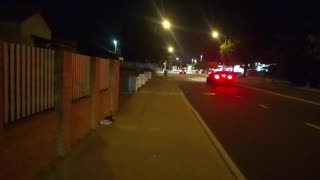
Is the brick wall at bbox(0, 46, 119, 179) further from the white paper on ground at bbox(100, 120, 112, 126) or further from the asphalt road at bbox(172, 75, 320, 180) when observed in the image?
the asphalt road at bbox(172, 75, 320, 180)

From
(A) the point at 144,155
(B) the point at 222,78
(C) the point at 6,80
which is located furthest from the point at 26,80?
(B) the point at 222,78

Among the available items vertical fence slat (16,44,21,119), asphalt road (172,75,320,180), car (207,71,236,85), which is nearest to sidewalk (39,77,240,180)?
asphalt road (172,75,320,180)

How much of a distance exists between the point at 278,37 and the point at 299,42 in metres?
5.36

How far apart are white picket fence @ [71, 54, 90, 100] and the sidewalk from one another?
1054mm

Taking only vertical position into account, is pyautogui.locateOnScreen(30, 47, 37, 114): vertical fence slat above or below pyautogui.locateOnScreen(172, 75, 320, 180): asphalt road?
above

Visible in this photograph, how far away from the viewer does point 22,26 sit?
4406cm

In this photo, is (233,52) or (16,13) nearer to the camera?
(16,13)

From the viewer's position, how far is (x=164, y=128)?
49.2ft

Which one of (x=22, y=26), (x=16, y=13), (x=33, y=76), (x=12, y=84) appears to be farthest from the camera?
(x=16, y=13)

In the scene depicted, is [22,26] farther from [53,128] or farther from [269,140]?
[53,128]

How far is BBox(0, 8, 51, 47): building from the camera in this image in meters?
42.8

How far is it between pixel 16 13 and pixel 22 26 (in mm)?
2172

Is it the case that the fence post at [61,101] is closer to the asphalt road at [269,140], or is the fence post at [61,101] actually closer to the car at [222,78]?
the asphalt road at [269,140]

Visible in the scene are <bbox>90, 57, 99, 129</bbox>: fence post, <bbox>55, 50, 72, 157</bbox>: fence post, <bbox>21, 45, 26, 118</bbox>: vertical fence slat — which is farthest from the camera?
<bbox>90, 57, 99, 129</bbox>: fence post
